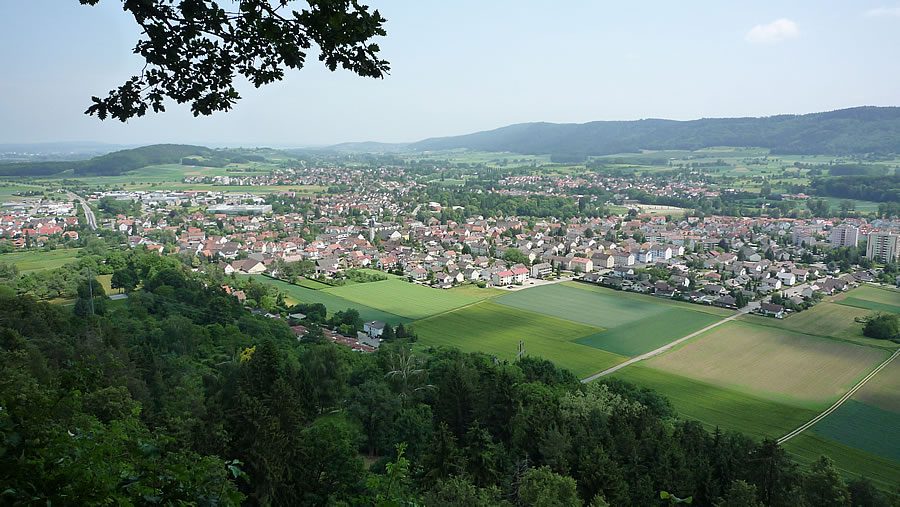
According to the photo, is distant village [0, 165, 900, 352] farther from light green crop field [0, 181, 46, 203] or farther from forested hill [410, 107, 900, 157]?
forested hill [410, 107, 900, 157]

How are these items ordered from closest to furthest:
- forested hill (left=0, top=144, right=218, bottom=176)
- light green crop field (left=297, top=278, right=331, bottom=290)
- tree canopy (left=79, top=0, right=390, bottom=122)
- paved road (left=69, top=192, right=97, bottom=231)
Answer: tree canopy (left=79, top=0, right=390, bottom=122) < light green crop field (left=297, top=278, right=331, bottom=290) < paved road (left=69, top=192, right=97, bottom=231) < forested hill (left=0, top=144, right=218, bottom=176)

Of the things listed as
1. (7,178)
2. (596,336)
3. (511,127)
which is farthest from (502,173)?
(511,127)

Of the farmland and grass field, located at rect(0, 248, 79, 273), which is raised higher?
grass field, located at rect(0, 248, 79, 273)

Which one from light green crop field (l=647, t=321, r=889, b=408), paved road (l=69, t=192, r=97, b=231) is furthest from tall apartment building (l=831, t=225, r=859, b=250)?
paved road (l=69, t=192, r=97, b=231)

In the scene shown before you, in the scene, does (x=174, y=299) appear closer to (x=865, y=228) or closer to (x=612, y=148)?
(x=865, y=228)

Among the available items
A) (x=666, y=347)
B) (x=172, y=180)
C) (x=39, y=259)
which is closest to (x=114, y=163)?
(x=172, y=180)

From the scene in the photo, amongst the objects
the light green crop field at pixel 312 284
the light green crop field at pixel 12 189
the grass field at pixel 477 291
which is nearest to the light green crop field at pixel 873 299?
the grass field at pixel 477 291

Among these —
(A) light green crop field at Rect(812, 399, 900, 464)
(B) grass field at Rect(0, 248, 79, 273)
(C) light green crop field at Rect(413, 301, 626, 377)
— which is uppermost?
(B) grass field at Rect(0, 248, 79, 273)
